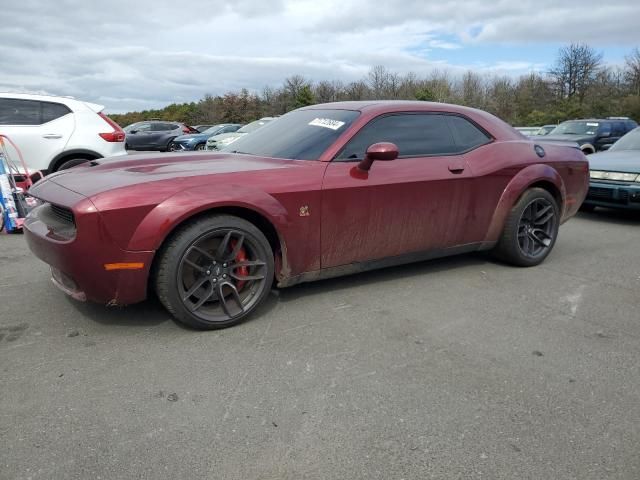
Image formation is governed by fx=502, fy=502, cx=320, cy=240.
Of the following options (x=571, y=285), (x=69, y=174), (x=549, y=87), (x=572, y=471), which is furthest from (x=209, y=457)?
(x=549, y=87)

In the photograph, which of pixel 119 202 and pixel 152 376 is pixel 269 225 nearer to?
pixel 119 202

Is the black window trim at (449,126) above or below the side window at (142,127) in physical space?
below

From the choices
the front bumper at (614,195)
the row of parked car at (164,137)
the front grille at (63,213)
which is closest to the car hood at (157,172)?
the front grille at (63,213)

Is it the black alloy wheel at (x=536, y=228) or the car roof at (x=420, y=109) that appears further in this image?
Result: the black alloy wheel at (x=536, y=228)

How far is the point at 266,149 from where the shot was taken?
3.95m

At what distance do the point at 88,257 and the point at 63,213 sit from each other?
0.43 meters

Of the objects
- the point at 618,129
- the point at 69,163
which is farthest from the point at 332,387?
the point at 618,129

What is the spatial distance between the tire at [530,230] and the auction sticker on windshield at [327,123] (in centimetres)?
183

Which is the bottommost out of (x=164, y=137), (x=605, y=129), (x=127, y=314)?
(x=127, y=314)

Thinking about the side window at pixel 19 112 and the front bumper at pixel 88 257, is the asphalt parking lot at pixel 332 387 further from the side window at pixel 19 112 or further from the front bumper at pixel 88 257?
the side window at pixel 19 112

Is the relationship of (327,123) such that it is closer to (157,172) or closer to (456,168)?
(456,168)

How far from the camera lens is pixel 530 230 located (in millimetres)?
4727

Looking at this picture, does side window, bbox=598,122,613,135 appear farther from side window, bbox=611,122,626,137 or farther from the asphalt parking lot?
the asphalt parking lot

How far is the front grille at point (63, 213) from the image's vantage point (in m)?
2.90
